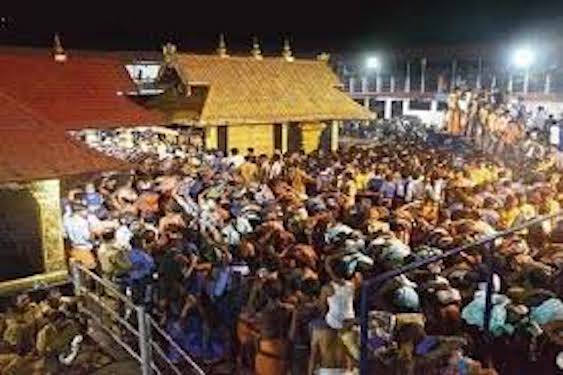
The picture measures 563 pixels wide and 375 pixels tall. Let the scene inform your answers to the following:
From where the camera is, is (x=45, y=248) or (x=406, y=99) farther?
(x=406, y=99)

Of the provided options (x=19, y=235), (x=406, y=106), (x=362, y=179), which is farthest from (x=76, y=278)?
(x=406, y=106)

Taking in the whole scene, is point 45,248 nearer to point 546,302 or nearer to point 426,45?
point 546,302

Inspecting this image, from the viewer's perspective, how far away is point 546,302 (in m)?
7.18

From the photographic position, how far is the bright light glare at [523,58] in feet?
102

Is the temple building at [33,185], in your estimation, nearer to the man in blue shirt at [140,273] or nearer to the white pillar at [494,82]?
the man in blue shirt at [140,273]

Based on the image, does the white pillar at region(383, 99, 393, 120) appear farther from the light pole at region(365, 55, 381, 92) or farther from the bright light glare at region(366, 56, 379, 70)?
the bright light glare at region(366, 56, 379, 70)

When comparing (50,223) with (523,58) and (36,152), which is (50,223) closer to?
(36,152)

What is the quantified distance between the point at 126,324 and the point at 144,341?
23.6 inches

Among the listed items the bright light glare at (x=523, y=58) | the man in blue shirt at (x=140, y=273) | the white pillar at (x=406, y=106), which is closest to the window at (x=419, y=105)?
the white pillar at (x=406, y=106)

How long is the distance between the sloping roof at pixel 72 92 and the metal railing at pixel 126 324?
7.80m

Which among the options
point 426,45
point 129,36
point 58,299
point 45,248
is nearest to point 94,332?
point 58,299

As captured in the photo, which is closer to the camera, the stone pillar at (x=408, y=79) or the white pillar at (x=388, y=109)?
the stone pillar at (x=408, y=79)

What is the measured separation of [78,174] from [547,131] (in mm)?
17046

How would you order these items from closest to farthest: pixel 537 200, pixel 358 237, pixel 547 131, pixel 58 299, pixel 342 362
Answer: pixel 342 362, pixel 58 299, pixel 358 237, pixel 537 200, pixel 547 131
